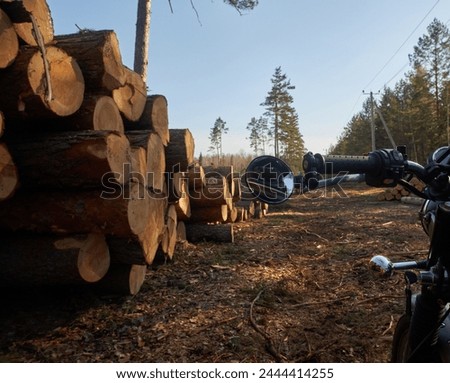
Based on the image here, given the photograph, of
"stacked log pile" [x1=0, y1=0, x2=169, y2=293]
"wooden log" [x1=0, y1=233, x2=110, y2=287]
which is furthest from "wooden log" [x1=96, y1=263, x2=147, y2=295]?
"wooden log" [x1=0, y1=233, x2=110, y2=287]

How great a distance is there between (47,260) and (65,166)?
934 millimetres

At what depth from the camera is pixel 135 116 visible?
4598 mm

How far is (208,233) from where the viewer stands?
22.2 ft

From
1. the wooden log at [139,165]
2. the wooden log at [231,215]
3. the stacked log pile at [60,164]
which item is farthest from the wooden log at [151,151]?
the wooden log at [231,215]

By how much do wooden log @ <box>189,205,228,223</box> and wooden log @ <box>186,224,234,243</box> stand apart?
270mm

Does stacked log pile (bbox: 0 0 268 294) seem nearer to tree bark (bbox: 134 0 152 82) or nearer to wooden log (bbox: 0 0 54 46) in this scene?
wooden log (bbox: 0 0 54 46)

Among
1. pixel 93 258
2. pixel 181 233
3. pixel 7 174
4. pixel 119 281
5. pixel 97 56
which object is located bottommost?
pixel 119 281

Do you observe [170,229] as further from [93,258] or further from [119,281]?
[93,258]

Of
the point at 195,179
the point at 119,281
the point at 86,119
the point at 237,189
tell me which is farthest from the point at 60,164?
the point at 237,189

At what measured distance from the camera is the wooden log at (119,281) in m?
3.86

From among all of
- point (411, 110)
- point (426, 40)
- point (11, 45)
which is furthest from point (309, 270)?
point (426, 40)

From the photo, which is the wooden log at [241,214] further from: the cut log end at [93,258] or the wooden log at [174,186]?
the cut log end at [93,258]

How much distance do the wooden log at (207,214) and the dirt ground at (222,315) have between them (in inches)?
55.8

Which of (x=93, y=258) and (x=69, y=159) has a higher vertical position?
(x=69, y=159)
